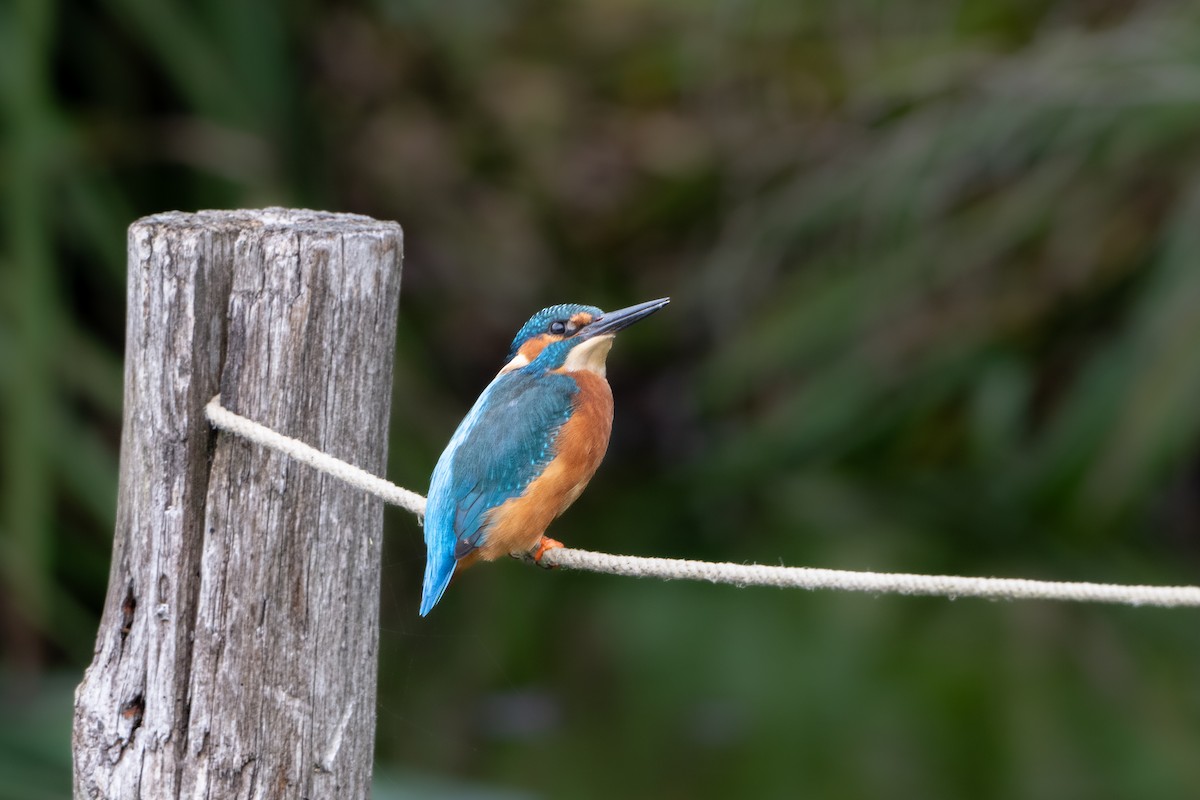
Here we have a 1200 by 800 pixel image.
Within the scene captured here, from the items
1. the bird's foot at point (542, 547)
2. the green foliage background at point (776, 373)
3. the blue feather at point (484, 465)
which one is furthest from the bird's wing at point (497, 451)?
the green foliage background at point (776, 373)

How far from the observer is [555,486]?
1.73 m

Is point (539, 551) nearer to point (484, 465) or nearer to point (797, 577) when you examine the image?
point (484, 465)

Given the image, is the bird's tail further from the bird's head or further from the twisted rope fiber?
the bird's head

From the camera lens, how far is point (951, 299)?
17.1 ft

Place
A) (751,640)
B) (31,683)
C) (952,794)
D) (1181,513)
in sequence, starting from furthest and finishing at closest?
(1181,513), (751,640), (952,794), (31,683)

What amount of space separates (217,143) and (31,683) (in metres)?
1.67

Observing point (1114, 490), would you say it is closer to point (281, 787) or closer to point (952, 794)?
point (952, 794)

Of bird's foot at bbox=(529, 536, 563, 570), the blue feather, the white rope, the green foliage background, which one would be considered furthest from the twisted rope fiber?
the green foliage background

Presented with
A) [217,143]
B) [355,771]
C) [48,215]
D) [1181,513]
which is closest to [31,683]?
[48,215]

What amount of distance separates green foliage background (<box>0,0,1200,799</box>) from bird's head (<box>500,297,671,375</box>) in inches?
53.9

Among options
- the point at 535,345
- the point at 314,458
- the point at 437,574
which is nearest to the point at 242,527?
the point at 314,458

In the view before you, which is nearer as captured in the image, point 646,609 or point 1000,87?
point 1000,87

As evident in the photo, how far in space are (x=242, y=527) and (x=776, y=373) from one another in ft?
14.5

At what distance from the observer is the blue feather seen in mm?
1618
